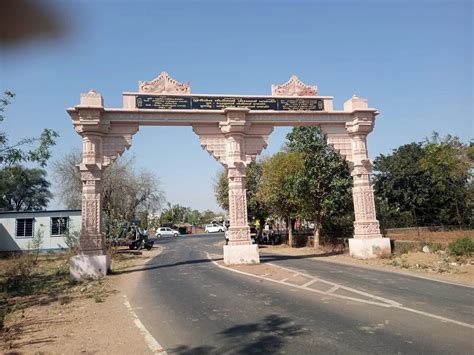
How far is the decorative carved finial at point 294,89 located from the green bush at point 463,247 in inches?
Result: 323

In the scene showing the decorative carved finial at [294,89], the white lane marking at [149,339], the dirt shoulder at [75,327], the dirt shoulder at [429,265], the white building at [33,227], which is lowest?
the dirt shoulder at [429,265]

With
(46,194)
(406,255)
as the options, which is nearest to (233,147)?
(406,255)

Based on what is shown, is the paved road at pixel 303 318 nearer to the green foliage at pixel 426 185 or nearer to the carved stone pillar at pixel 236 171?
the carved stone pillar at pixel 236 171

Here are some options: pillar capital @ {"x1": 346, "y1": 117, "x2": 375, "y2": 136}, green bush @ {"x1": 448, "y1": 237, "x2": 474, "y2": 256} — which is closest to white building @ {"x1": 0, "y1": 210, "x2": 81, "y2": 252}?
pillar capital @ {"x1": 346, "y1": 117, "x2": 375, "y2": 136}

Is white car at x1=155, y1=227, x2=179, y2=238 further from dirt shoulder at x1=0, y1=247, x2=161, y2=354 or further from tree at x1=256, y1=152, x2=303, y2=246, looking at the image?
dirt shoulder at x1=0, y1=247, x2=161, y2=354

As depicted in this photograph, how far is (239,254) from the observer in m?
14.7

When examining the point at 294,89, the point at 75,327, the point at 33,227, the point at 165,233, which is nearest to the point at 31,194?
the point at 165,233

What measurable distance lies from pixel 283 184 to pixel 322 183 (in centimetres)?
374

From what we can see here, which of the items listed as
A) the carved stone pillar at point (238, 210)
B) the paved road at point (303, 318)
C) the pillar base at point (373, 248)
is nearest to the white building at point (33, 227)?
the carved stone pillar at point (238, 210)

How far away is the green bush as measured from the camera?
540 inches

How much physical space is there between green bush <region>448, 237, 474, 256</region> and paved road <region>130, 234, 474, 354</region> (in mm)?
4534

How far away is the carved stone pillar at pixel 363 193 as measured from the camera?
15914mm

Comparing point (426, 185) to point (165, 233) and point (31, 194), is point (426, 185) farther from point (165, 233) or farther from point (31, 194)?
point (31, 194)

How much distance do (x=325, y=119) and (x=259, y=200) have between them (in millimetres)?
16425
